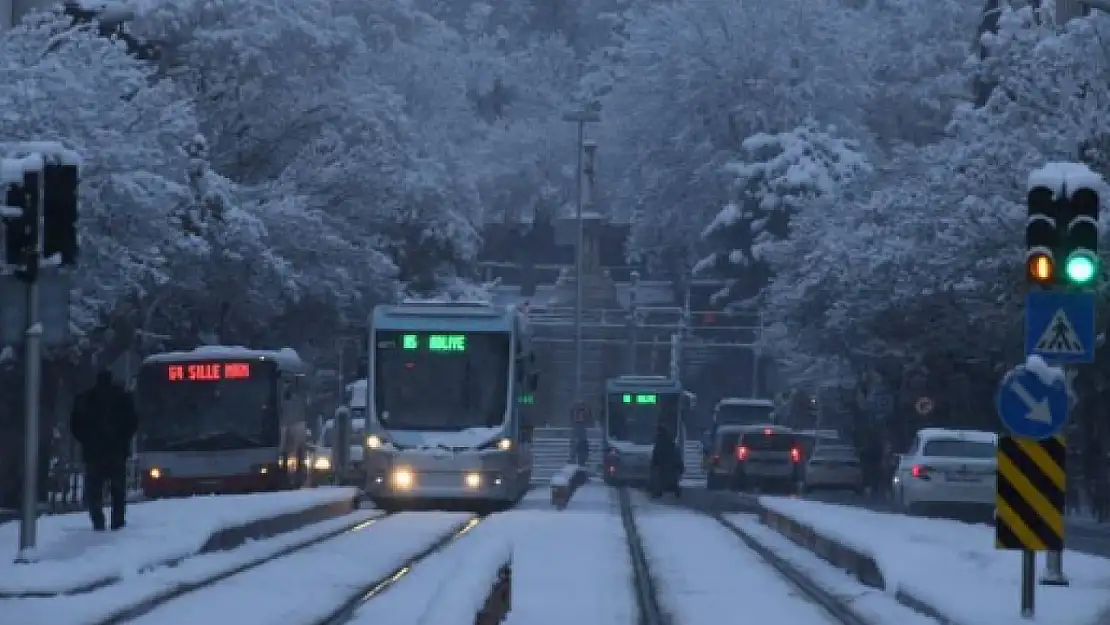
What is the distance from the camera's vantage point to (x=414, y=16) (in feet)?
311

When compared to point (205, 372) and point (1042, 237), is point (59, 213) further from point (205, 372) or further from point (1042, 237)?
point (205, 372)

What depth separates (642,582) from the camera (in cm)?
2325

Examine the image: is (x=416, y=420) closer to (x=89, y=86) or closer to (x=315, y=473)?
(x=89, y=86)

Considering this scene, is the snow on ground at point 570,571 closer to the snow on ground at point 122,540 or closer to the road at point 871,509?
the snow on ground at point 122,540

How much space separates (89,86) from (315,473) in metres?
17.6

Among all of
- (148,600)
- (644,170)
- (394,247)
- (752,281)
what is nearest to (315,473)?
(394,247)

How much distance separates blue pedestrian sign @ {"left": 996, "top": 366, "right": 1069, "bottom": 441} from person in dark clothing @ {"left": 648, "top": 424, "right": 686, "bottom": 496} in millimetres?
33894

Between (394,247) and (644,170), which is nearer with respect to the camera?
(394,247)

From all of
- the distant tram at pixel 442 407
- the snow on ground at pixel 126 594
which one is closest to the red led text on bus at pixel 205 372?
the distant tram at pixel 442 407

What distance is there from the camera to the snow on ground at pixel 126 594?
18.0 m

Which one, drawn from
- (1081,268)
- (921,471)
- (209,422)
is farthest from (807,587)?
(209,422)

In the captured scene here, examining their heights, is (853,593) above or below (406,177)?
below

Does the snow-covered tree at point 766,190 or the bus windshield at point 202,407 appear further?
the snow-covered tree at point 766,190

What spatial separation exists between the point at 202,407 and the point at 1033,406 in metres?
30.7
